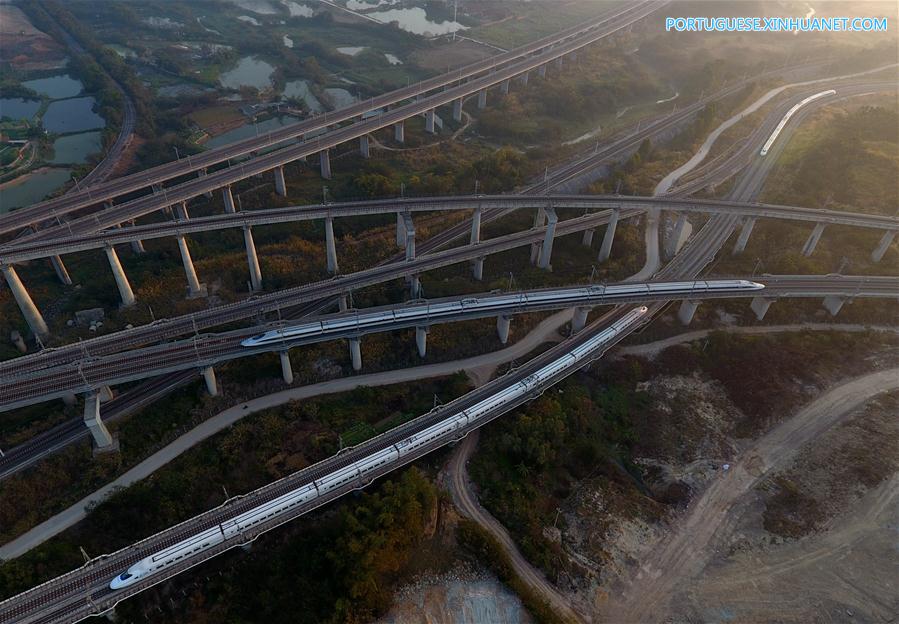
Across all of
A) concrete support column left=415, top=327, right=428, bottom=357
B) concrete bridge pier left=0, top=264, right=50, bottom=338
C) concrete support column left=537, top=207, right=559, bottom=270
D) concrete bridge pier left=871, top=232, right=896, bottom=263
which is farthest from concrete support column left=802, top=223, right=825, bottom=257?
concrete bridge pier left=0, top=264, right=50, bottom=338

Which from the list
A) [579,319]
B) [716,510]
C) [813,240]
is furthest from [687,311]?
[813,240]

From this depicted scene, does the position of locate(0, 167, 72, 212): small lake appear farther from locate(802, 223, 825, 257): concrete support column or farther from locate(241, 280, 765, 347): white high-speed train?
locate(802, 223, 825, 257): concrete support column

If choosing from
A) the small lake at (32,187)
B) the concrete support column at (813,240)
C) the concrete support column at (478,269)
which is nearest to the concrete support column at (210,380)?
the concrete support column at (478,269)

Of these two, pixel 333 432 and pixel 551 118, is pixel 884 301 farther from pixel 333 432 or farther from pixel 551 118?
pixel 551 118

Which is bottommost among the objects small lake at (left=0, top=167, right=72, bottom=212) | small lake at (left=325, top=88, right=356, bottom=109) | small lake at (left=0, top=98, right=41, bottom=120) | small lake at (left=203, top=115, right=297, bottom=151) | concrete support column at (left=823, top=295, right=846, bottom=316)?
concrete support column at (left=823, top=295, right=846, bottom=316)

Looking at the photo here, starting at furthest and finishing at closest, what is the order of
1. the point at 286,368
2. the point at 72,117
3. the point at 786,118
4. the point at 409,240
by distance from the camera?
the point at 786,118, the point at 72,117, the point at 409,240, the point at 286,368

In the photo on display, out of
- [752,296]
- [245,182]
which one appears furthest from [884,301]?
[245,182]

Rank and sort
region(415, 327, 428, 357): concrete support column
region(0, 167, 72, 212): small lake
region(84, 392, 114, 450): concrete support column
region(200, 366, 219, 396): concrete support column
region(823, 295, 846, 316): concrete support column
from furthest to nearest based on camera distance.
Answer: region(0, 167, 72, 212): small lake < region(823, 295, 846, 316): concrete support column < region(415, 327, 428, 357): concrete support column < region(200, 366, 219, 396): concrete support column < region(84, 392, 114, 450): concrete support column

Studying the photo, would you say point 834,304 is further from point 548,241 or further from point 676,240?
point 548,241
